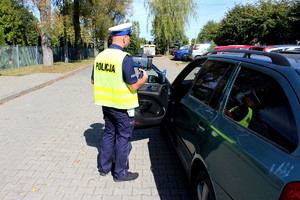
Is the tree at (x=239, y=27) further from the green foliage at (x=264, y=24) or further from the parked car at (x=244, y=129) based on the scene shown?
the parked car at (x=244, y=129)

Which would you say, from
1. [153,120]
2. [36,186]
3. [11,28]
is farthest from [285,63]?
[11,28]

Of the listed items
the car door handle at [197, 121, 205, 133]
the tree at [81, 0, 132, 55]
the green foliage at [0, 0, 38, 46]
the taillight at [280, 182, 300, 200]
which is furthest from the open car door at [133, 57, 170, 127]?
the green foliage at [0, 0, 38, 46]

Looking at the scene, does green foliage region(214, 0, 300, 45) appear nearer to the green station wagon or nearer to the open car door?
the open car door

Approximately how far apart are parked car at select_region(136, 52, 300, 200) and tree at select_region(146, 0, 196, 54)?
116 ft

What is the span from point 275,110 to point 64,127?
4.70 metres

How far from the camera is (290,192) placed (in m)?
1.33

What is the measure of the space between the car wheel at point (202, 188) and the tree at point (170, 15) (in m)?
36.1

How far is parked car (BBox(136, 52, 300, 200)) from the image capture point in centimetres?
148

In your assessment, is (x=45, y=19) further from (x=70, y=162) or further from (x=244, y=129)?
(x=244, y=129)

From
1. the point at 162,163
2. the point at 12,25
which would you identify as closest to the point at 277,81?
the point at 162,163

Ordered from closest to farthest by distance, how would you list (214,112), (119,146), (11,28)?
1. (214,112)
2. (119,146)
3. (11,28)

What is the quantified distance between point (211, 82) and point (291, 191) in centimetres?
160

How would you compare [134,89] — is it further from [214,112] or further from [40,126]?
[40,126]

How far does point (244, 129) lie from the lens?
1894 millimetres
